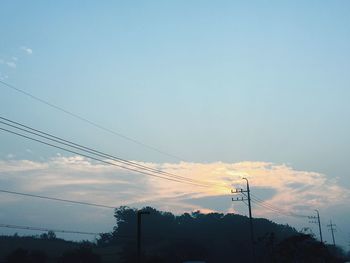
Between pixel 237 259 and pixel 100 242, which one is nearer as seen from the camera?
pixel 237 259

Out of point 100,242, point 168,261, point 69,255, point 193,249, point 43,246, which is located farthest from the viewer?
point 100,242

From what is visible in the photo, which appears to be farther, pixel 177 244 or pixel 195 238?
pixel 195 238

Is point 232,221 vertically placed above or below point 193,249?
above

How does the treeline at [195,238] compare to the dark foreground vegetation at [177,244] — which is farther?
the treeline at [195,238]

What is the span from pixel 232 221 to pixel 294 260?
179 feet

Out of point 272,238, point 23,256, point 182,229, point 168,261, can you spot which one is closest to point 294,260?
point 272,238

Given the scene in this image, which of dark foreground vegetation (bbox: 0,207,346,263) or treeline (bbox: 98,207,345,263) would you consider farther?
treeline (bbox: 98,207,345,263)

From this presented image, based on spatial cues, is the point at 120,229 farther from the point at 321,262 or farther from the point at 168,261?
the point at 321,262

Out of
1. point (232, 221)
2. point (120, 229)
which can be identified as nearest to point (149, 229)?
point (120, 229)

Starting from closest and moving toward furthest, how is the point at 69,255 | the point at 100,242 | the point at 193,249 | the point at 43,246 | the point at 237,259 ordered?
1. the point at 69,255
2. the point at 43,246
3. the point at 193,249
4. the point at 237,259
5. the point at 100,242

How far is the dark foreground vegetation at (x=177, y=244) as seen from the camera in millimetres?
63625

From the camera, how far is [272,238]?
68875 mm

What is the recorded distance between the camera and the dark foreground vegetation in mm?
63625

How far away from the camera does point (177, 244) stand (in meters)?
95.1
